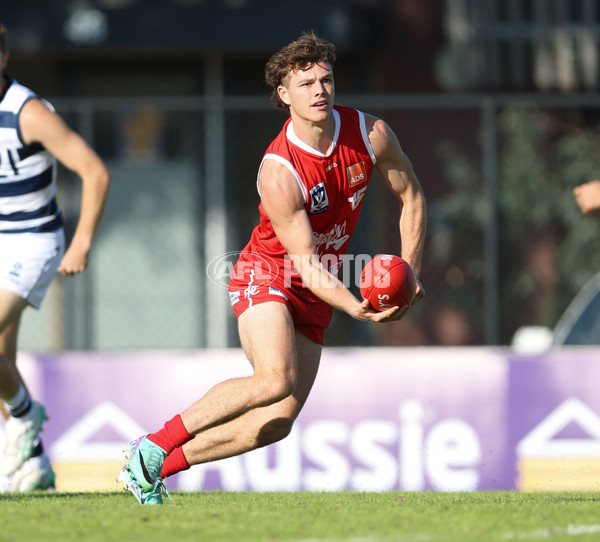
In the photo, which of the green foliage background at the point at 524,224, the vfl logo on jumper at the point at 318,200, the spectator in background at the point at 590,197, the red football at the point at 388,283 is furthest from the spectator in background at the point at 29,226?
the green foliage background at the point at 524,224

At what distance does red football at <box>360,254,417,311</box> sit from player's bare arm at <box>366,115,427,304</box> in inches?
19.0

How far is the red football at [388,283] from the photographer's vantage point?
5.62 m

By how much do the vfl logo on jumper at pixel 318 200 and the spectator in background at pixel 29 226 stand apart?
45.4 inches

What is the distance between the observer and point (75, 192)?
1231 cm

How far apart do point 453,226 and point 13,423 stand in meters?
6.12

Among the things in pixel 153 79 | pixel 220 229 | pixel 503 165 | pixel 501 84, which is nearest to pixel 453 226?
pixel 503 165

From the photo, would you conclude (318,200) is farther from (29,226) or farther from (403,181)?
(29,226)

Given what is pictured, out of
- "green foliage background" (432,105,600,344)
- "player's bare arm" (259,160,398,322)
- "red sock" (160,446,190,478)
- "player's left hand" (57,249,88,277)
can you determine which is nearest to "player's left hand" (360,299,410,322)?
"player's bare arm" (259,160,398,322)

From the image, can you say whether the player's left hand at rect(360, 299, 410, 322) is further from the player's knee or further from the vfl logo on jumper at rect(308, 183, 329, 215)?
the player's knee

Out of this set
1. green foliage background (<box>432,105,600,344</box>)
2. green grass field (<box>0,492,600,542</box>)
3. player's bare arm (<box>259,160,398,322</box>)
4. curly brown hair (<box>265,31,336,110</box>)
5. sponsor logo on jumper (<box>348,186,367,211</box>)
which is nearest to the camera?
green grass field (<box>0,492,600,542</box>)

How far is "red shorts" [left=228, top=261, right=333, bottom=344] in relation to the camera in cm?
609

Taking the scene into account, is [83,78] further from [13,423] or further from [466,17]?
[13,423]

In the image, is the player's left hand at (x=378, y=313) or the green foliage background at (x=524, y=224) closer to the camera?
the player's left hand at (x=378, y=313)

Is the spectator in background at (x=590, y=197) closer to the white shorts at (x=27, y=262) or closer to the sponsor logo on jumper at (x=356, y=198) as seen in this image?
the sponsor logo on jumper at (x=356, y=198)
